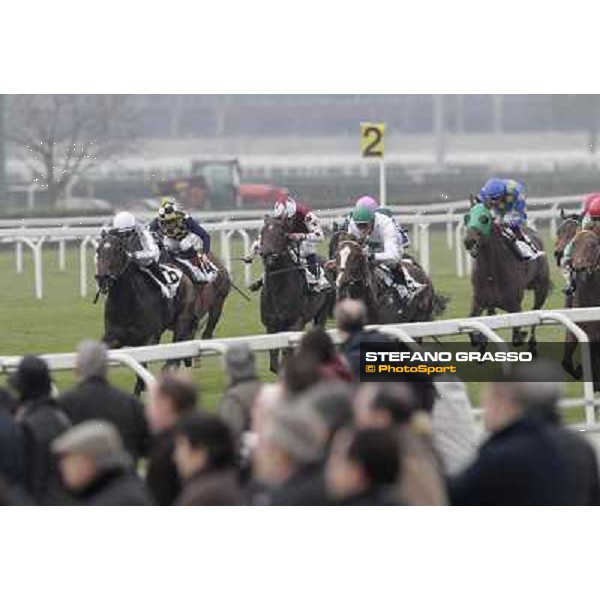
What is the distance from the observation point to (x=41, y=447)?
9016mm

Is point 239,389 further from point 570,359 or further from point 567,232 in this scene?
point 567,232

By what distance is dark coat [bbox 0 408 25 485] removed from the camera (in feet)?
29.5

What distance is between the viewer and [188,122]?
76500 millimetres

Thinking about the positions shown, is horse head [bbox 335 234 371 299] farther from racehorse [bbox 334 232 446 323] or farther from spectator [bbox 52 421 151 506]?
spectator [bbox 52 421 151 506]

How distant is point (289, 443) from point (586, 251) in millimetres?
9294

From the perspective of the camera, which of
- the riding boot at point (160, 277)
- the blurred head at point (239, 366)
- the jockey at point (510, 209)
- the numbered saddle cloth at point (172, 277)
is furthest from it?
the jockey at point (510, 209)

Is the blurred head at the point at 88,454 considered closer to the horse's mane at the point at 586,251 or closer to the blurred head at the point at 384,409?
the blurred head at the point at 384,409

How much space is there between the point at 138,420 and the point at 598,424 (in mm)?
4272

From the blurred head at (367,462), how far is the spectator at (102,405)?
2478 millimetres

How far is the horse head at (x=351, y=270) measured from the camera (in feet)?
53.8

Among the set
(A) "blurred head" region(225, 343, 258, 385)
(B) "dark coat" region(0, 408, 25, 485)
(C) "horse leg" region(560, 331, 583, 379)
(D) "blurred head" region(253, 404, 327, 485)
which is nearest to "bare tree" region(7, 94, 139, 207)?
(C) "horse leg" region(560, 331, 583, 379)

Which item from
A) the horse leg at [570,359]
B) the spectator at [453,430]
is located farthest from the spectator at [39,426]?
the horse leg at [570,359]

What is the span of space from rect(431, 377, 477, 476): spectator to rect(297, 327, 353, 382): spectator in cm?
36

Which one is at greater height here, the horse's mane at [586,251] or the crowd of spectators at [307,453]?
the horse's mane at [586,251]
